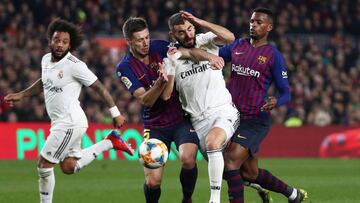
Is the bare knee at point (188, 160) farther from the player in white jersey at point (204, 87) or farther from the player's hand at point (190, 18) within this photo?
the player's hand at point (190, 18)

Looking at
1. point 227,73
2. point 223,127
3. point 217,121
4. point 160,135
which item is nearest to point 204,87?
point 217,121

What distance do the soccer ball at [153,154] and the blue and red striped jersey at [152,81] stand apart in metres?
0.44

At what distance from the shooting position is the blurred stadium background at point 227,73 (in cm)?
1723

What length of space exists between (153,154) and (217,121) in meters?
0.76

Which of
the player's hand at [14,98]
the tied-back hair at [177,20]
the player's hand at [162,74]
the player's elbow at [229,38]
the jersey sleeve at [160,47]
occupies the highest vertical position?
the tied-back hair at [177,20]

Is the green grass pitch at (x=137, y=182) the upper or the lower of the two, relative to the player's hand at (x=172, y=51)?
lower

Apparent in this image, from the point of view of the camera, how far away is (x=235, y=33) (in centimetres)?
2478

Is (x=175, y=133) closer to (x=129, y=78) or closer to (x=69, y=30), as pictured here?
(x=129, y=78)

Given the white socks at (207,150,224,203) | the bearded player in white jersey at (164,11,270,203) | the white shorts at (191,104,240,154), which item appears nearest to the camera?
the white socks at (207,150,224,203)

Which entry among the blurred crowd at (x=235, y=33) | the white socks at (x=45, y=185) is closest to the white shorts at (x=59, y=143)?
the white socks at (x=45, y=185)

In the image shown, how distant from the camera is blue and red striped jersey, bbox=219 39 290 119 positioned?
373 inches

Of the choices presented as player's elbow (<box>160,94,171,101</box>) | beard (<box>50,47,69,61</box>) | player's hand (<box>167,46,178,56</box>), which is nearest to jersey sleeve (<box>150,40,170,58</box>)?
player's hand (<box>167,46,178,56</box>)

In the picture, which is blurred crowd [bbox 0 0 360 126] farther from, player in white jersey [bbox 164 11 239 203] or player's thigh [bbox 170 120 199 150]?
player in white jersey [bbox 164 11 239 203]

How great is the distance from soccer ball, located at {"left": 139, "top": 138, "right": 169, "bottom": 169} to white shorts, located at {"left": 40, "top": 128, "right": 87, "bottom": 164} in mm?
898
